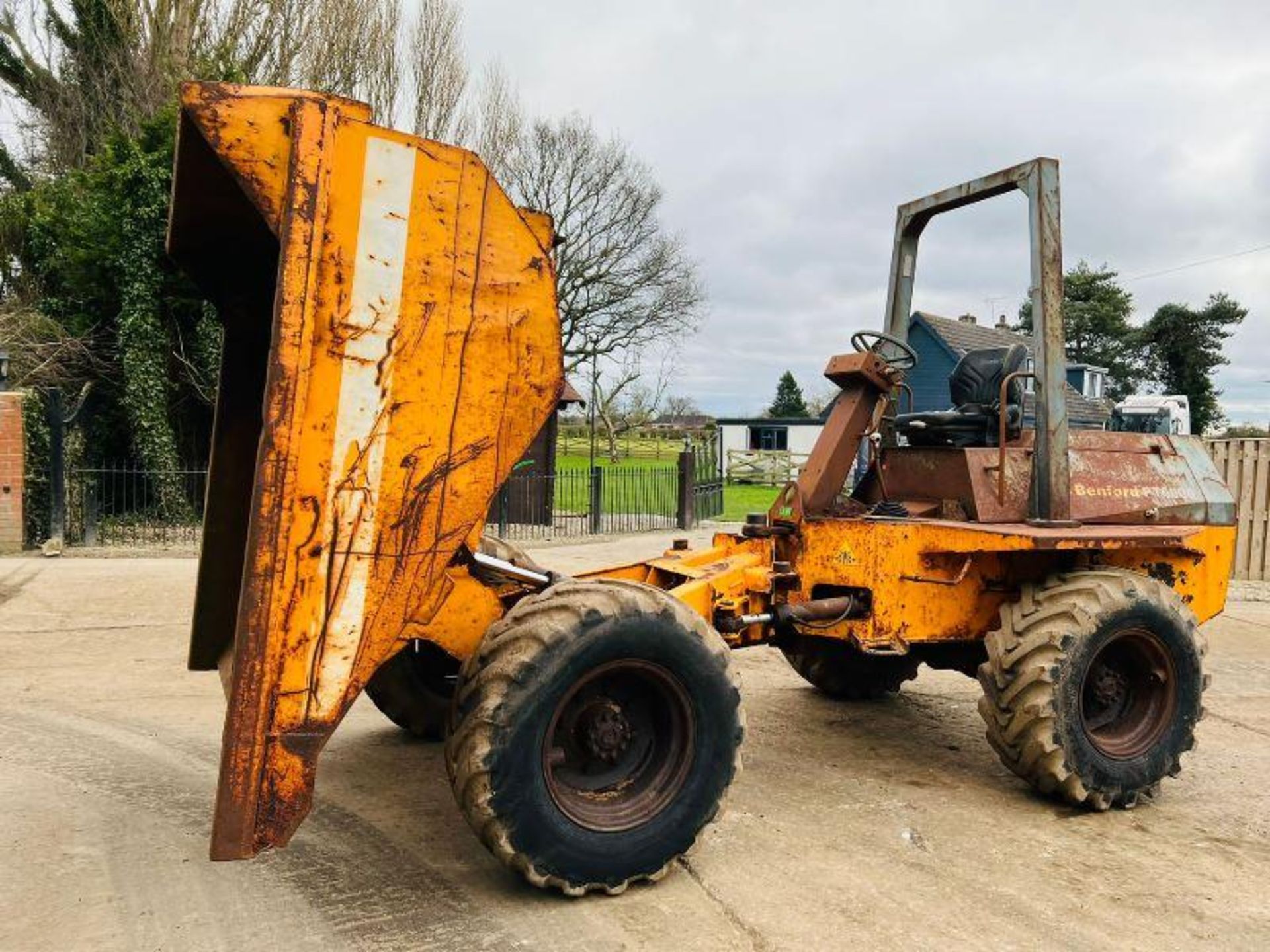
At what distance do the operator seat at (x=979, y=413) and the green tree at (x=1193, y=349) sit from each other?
4652 centimetres

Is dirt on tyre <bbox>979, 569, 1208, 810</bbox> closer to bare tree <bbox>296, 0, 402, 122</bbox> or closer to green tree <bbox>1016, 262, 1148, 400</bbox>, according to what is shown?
bare tree <bbox>296, 0, 402, 122</bbox>

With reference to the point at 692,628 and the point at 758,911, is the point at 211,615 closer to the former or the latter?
the point at 692,628

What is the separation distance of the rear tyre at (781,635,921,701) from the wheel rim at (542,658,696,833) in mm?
2406

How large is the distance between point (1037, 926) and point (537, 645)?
1.94 m

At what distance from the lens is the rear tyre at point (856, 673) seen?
625cm

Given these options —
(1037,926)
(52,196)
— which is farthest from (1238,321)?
(1037,926)

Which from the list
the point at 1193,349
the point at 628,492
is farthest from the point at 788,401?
Result: the point at 628,492

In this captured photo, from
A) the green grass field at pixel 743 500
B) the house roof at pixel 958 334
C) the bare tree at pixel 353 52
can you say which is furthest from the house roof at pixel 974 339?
the bare tree at pixel 353 52

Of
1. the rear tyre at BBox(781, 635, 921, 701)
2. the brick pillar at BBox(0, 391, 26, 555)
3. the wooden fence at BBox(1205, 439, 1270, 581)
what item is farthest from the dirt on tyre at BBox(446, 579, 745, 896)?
the brick pillar at BBox(0, 391, 26, 555)

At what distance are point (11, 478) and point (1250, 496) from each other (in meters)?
15.3

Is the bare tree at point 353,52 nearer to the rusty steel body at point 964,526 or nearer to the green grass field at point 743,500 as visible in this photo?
the green grass field at point 743,500

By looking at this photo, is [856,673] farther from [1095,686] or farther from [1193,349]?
[1193,349]

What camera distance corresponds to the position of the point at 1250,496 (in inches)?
497

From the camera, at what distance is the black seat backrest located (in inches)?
211
